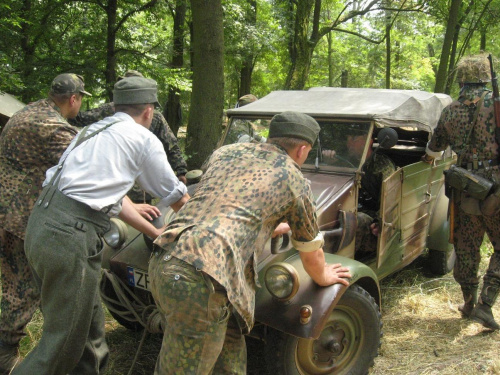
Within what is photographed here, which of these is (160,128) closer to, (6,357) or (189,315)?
(6,357)

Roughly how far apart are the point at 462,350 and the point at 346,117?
214 cm

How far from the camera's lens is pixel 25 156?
3445 mm

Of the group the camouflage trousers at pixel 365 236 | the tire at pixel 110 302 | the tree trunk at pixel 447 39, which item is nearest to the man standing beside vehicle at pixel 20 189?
the tire at pixel 110 302

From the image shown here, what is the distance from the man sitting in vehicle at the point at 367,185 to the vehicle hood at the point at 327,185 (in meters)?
0.21

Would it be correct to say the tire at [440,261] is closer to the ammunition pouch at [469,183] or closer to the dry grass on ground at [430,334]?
the dry grass on ground at [430,334]

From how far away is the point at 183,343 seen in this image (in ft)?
7.44

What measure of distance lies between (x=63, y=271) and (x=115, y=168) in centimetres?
63

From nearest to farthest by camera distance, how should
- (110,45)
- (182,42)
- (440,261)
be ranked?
(440,261) < (110,45) < (182,42)

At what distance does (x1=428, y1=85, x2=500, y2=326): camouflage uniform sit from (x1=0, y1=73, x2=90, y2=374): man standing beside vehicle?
3.25 metres

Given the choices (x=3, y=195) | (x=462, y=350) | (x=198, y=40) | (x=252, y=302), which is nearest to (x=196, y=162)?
(x=198, y=40)

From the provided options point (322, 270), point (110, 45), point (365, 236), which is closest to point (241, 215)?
point (322, 270)

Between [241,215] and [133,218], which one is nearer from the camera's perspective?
[241,215]

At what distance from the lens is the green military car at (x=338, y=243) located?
2.98m

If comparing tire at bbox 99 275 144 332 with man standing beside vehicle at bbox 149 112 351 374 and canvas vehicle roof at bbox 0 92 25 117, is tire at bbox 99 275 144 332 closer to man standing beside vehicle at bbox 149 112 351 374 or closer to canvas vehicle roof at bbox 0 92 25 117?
man standing beside vehicle at bbox 149 112 351 374
